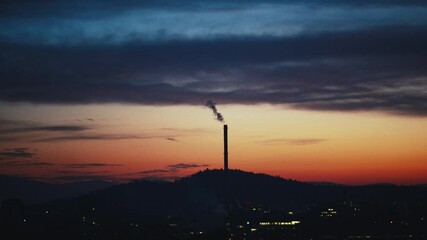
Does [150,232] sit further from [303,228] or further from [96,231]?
[303,228]

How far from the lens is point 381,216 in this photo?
19688cm

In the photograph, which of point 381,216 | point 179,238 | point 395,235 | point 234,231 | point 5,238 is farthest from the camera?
Answer: point 381,216

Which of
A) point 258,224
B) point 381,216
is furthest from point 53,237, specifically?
point 381,216

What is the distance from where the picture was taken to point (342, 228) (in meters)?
184

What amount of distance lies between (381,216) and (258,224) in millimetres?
35942

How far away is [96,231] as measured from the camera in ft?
570

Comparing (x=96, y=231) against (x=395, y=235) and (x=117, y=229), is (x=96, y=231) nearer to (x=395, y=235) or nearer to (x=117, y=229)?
(x=117, y=229)

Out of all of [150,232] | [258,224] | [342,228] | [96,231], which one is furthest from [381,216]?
[96,231]

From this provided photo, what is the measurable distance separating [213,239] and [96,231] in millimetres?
40808

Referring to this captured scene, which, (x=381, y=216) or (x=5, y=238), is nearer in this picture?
(x=5, y=238)

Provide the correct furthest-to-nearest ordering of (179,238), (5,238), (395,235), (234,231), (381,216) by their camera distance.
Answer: (381,216) → (234,231) → (395,235) → (179,238) → (5,238)

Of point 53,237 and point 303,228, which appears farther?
point 303,228

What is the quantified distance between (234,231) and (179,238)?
104ft

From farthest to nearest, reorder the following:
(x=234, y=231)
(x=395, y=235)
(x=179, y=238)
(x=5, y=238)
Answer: (x=234, y=231) < (x=395, y=235) < (x=179, y=238) < (x=5, y=238)
